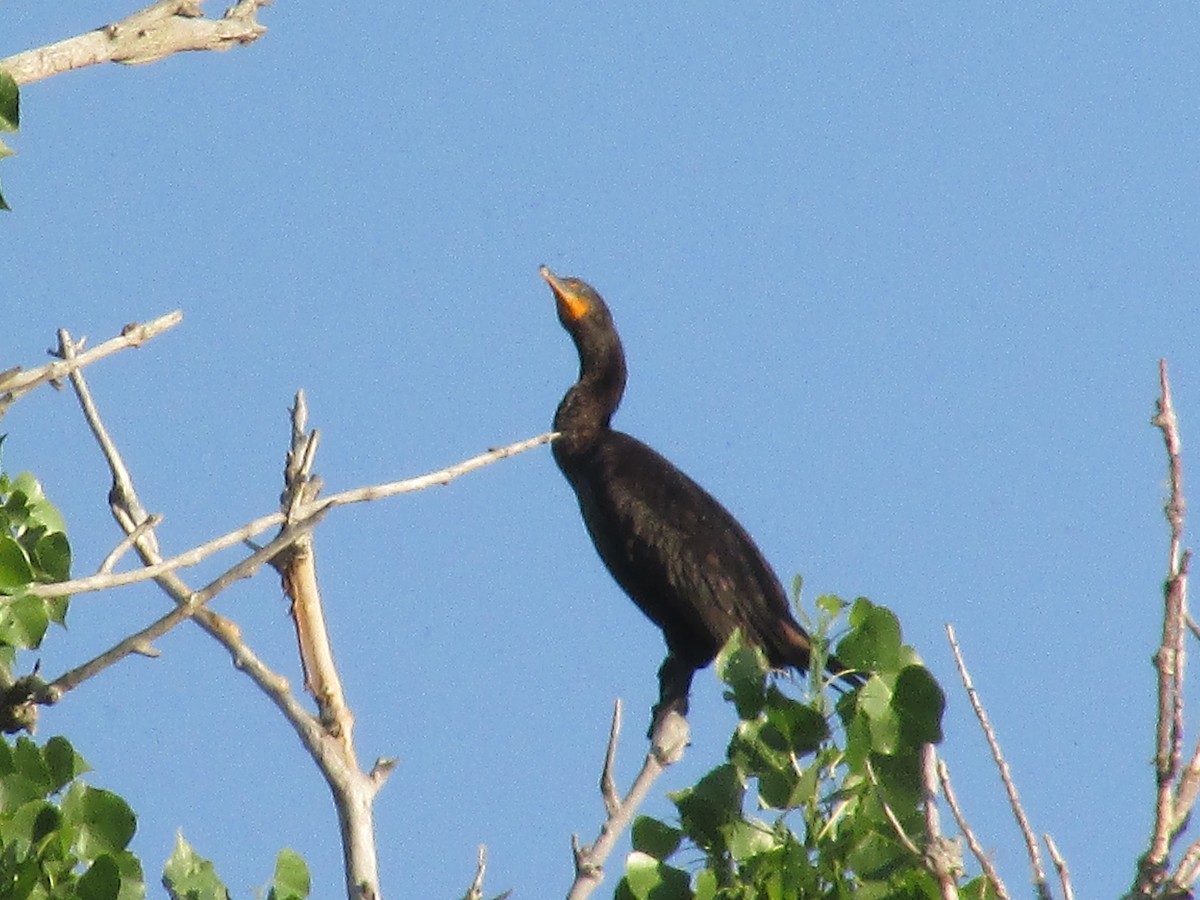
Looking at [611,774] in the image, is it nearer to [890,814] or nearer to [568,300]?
[890,814]

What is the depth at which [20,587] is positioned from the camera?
3.22 metres

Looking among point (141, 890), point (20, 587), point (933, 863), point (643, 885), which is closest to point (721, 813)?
point (643, 885)

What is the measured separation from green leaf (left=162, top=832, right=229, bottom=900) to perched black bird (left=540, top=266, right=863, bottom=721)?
3647mm

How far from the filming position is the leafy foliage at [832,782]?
302 cm

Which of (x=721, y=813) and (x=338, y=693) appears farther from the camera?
(x=338, y=693)

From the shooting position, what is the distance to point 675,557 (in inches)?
285

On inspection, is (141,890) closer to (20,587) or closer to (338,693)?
(20,587)

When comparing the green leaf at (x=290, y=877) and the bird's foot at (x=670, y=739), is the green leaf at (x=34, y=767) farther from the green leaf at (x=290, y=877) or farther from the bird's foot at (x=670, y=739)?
the bird's foot at (x=670, y=739)

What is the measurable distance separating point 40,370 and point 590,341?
493cm

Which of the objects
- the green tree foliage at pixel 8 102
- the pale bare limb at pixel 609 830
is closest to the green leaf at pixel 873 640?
the pale bare limb at pixel 609 830

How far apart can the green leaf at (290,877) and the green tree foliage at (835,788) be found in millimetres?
660

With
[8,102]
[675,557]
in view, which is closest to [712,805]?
[8,102]

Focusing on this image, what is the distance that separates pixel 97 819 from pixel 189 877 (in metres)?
0.36

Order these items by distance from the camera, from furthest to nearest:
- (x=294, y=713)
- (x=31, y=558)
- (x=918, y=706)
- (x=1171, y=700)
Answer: (x=294, y=713) < (x=31, y=558) < (x=918, y=706) < (x=1171, y=700)
